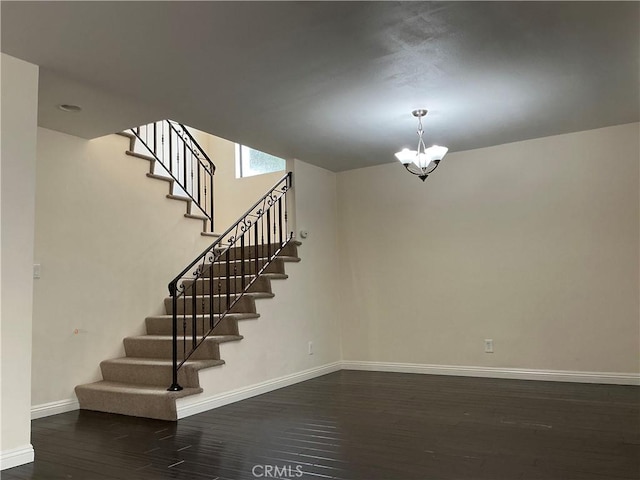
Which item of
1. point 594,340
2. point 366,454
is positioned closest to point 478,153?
point 594,340

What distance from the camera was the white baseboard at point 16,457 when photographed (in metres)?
3.08

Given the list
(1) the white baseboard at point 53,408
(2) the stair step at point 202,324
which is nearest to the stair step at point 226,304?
(2) the stair step at point 202,324

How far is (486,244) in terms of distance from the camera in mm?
5797

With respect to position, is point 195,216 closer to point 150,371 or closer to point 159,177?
point 159,177

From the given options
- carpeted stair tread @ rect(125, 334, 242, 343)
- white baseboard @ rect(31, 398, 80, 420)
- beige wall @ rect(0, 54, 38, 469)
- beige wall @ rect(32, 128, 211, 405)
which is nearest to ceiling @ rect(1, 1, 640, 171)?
beige wall @ rect(0, 54, 38, 469)

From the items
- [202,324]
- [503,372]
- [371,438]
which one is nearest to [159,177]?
[202,324]

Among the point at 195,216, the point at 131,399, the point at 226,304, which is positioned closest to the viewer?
the point at 131,399

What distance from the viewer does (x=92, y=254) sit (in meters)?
4.96

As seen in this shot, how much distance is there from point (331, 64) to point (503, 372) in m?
3.88

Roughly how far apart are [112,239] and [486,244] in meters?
3.99

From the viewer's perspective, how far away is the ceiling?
2.88 meters

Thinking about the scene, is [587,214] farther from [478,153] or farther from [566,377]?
[566,377]

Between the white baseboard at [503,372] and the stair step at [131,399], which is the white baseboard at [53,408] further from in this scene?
the white baseboard at [503,372]

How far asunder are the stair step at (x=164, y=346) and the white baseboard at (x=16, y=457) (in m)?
1.63
